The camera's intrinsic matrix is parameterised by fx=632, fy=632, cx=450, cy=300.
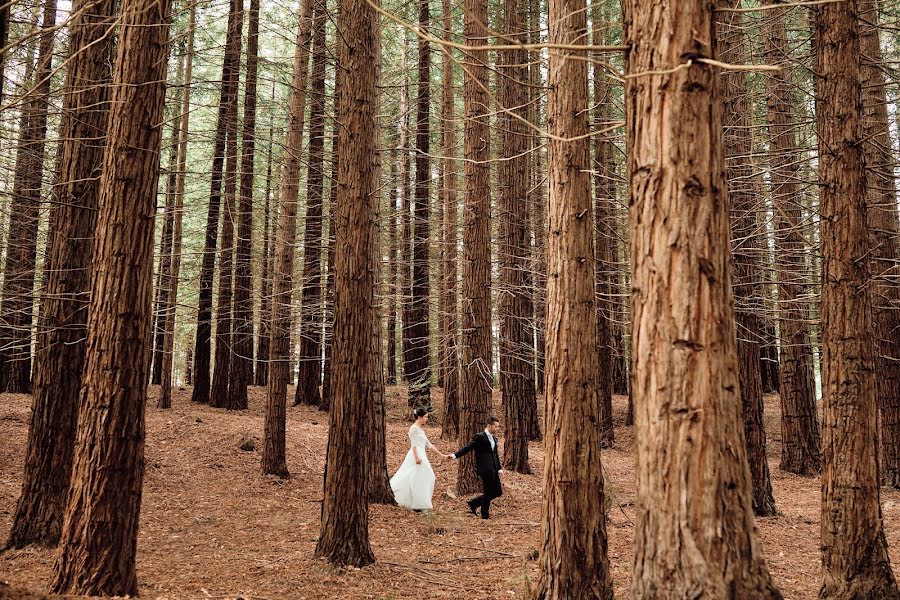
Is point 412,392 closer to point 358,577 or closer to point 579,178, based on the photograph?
point 358,577

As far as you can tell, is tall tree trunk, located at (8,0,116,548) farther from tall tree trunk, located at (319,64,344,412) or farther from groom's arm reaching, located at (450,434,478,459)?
groom's arm reaching, located at (450,434,478,459)

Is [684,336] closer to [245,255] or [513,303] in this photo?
[513,303]

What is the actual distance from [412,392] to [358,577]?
1283cm

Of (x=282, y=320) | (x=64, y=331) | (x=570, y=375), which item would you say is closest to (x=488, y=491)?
(x=282, y=320)

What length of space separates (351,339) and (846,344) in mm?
4843

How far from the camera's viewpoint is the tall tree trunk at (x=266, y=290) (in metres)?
13.2

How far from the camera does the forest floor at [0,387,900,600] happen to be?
631 cm

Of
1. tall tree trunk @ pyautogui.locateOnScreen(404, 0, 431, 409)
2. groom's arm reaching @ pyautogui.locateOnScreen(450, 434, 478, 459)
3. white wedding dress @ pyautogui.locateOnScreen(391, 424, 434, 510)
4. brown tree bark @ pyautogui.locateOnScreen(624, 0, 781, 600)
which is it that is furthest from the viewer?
tall tree trunk @ pyautogui.locateOnScreen(404, 0, 431, 409)

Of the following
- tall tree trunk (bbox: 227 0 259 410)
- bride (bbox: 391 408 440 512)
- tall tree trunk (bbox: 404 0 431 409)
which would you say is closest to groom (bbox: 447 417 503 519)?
bride (bbox: 391 408 440 512)

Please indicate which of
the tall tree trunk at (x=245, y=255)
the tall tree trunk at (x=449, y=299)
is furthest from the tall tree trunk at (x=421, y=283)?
the tall tree trunk at (x=245, y=255)

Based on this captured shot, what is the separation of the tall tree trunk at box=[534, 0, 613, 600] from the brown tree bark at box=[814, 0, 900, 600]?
7.23 feet

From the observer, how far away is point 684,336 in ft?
8.38

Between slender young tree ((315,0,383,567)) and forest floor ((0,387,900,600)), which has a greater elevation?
slender young tree ((315,0,383,567))

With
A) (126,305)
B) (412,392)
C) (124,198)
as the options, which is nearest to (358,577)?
(126,305)
